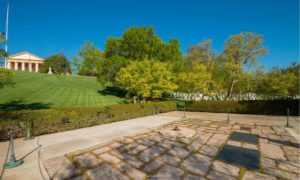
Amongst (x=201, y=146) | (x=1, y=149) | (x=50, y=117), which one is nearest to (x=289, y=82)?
(x=201, y=146)

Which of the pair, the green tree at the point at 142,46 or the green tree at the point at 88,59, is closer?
the green tree at the point at 142,46

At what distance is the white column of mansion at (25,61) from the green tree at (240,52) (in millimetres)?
80445

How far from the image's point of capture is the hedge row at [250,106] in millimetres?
12180

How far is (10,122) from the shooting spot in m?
6.40

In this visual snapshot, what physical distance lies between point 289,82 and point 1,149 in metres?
19.6

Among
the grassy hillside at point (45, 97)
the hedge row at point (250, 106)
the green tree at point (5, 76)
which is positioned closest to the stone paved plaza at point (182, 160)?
the green tree at point (5, 76)

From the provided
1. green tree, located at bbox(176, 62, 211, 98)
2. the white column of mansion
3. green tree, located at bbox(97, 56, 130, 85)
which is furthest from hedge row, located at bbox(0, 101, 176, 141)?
the white column of mansion

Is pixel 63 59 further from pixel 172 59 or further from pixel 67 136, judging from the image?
pixel 67 136

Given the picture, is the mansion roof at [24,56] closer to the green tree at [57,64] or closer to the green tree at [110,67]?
the green tree at [57,64]

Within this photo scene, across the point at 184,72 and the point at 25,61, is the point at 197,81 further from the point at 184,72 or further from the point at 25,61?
the point at 25,61

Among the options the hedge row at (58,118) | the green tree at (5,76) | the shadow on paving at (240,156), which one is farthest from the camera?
the hedge row at (58,118)

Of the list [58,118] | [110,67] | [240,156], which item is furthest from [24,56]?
[240,156]

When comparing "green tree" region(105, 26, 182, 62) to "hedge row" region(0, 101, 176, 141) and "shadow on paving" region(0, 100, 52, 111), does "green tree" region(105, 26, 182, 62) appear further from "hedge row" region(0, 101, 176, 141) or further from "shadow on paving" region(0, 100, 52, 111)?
"shadow on paving" region(0, 100, 52, 111)

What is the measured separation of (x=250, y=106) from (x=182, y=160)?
518 inches
